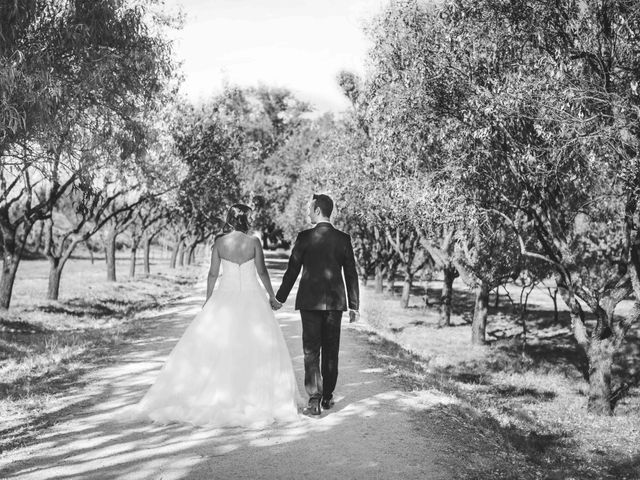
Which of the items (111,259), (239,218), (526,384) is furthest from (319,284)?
(111,259)

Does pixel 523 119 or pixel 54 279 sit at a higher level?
pixel 523 119

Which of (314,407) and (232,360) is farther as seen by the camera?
(232,360)

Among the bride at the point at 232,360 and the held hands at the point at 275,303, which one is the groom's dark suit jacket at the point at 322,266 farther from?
the bride at the point at 232,360

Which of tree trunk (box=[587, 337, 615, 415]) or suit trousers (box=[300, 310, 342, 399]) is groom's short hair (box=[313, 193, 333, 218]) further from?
tree trunk (box=[587, 337, 615, 415])

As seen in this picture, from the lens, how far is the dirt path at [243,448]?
16.7 ft

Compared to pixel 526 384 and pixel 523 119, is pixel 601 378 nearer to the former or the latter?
pixel 526 384

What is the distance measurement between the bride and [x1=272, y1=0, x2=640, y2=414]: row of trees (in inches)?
209

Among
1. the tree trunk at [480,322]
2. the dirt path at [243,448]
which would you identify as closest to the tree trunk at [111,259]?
the tree trunk at [480,322]

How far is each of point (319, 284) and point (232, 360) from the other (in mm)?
1311

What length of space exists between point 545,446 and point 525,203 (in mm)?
6896

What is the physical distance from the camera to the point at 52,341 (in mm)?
14727

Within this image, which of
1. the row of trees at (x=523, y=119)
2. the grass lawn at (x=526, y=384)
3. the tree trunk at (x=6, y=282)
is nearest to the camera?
the grass lawn at (x=526, y=384)

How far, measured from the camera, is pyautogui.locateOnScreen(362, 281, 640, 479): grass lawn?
8820mm

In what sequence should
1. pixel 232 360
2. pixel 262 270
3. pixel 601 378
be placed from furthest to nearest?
pixel 601 378 → pixel 262 270 → pixel 232 360
